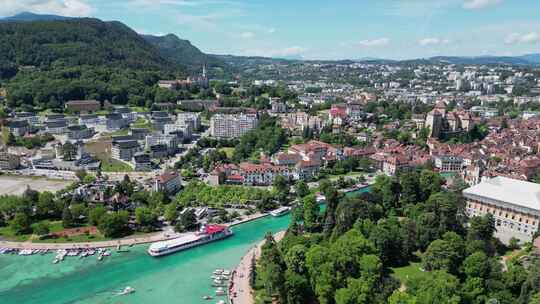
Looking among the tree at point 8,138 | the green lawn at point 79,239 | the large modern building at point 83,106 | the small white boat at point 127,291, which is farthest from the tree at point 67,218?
the large modern building at point 83,106

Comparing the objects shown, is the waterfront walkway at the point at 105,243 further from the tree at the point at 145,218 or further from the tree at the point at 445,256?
the tree at the point at 445,256

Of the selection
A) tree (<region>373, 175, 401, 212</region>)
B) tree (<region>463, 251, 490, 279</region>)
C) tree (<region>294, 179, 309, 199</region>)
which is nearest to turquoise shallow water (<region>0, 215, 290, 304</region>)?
tree (<region>294, 179, 309, 199</region>)

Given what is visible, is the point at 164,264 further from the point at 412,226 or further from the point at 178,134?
the point at 178,134

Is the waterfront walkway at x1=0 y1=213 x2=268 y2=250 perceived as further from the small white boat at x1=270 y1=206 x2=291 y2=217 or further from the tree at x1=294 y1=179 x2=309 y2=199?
the tree at x1=294 y1=179 x2=309 y2=199

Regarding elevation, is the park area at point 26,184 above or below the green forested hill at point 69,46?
below

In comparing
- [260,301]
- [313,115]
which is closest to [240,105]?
[313,115]
